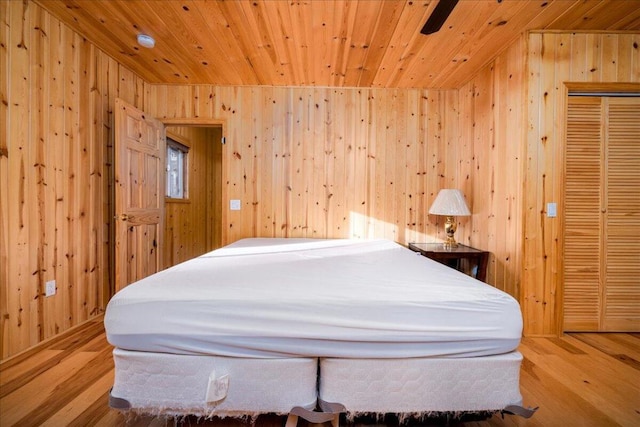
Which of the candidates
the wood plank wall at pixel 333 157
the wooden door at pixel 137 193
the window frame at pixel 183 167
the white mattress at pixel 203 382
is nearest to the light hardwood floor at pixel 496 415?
the white mattress at pixel 203 382

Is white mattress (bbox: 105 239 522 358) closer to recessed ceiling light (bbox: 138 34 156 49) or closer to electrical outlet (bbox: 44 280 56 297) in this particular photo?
electrical outlet (bbox: 44 280 56 297)

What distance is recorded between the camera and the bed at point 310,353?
1.05 metres

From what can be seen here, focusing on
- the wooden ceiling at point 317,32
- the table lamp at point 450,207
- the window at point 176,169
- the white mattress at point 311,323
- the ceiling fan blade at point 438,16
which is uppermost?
the wooden ceiling at point 317,32

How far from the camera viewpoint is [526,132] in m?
2.12

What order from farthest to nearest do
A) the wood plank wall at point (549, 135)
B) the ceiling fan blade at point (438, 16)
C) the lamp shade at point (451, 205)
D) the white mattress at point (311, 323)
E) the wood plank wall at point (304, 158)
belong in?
the lamp shade at point (451, 205) < the wood plank wall at point (549, 135) < the wood plank wall at point (304, 158) < the ceiling fan blade at point (438, 16) < the white mattress at point (311, 323)

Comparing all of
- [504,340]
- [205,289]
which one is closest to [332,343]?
[205,289]

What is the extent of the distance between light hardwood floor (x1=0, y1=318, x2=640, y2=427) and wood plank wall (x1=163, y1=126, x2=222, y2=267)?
6.69ft

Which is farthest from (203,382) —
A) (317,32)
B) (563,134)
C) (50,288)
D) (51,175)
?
(563,134)

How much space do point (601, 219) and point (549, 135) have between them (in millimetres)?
795

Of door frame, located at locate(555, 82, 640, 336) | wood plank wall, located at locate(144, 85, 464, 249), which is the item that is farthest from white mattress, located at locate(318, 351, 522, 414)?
wood plank wall, located at locate(144, 85, 464, 249)

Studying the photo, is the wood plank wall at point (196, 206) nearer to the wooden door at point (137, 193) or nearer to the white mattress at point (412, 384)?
the wooden door at point (137, 193)

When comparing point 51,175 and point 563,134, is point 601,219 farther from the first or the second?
point 51,175

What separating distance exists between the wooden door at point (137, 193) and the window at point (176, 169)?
101 centimetres

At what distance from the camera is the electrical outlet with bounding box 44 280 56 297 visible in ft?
6.43
